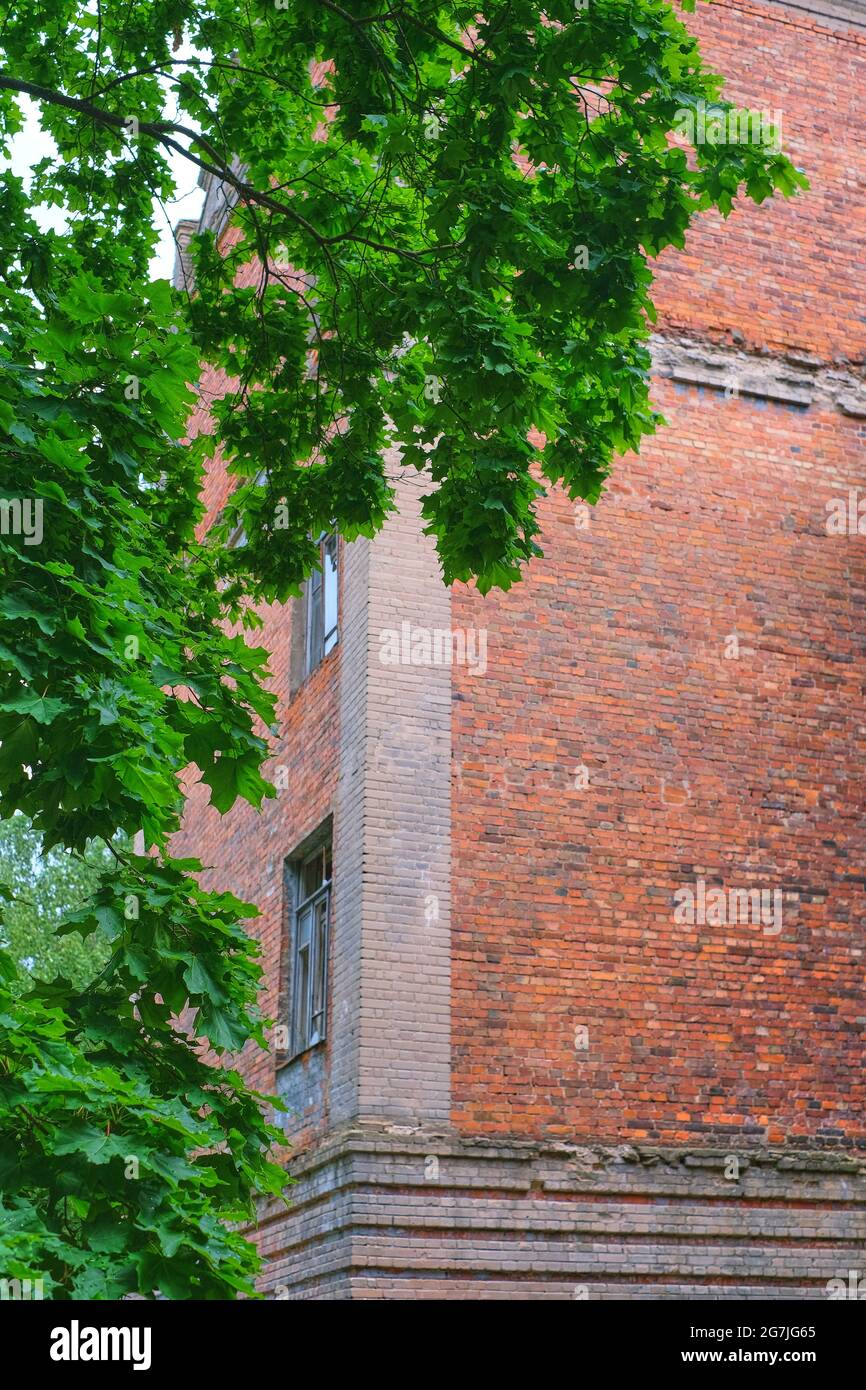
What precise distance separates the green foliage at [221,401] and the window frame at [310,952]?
11.6 feet

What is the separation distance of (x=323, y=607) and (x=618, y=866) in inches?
169

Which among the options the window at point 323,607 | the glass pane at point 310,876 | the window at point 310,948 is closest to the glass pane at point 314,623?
the window at point 323,607

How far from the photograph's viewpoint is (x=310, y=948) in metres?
14.5

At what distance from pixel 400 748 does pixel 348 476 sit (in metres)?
3.24

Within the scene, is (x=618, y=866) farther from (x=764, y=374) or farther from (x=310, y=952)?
(x=764, y=374)

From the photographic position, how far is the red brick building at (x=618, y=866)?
12125mm

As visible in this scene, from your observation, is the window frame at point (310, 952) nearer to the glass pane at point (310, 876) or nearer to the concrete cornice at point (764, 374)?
the glass pane at point (310, 876)

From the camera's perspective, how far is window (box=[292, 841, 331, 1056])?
13836 mm

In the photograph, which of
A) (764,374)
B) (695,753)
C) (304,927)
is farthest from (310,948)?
(764,374)

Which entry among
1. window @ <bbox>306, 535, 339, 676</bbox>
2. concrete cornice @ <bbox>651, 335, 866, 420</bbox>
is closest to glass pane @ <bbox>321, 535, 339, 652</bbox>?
window @ <bbox>306, 535, 339, 676</bbox>

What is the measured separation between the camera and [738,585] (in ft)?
47.6

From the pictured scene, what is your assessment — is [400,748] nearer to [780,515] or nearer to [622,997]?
[622,997]

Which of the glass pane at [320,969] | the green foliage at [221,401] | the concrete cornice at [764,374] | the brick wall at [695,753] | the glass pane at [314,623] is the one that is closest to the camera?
the green foliage at [221,401]

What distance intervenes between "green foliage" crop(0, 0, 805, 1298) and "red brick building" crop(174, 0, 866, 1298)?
260 centimetres
